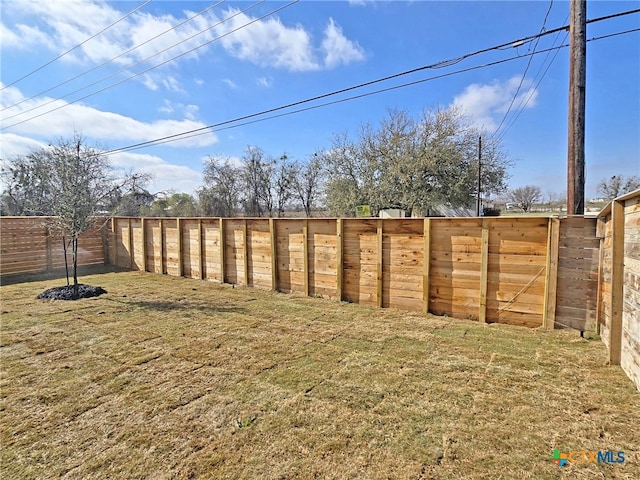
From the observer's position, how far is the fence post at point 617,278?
9.48 feet

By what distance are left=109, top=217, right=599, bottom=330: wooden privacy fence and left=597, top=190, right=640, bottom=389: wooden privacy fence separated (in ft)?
2.04

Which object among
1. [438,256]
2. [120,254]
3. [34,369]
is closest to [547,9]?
[438,256]

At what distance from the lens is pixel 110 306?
215 inches

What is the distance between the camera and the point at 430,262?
190 inches

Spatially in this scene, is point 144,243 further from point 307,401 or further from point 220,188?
point 220,188

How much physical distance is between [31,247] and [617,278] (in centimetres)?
1327

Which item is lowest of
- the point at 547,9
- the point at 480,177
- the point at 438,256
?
the point at 438,256

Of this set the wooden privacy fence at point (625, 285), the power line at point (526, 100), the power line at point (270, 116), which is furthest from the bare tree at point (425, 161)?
the wooden privacy fence at point (625, 285)

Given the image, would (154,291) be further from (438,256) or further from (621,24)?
(621,24)

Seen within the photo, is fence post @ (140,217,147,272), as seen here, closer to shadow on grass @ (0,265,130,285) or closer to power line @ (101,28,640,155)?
shadow on grass @ (0,265,130,285)

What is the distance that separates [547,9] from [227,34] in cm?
686

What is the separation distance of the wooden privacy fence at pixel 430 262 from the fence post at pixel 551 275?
0.04 feet

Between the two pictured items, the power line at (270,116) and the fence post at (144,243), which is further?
the fence post at (144,243)

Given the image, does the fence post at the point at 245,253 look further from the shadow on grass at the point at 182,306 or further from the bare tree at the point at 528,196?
the bare tree at the point at 528,196
